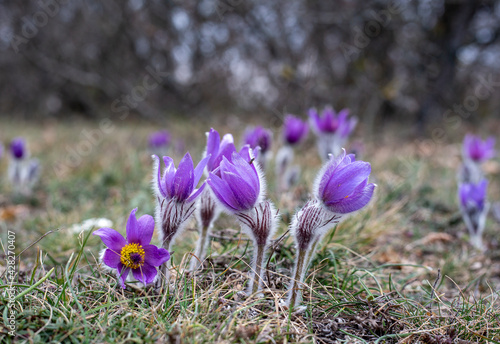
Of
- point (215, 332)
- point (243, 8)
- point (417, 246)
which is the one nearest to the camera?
point (215, 332)

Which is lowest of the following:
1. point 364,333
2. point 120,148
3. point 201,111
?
point 201,111

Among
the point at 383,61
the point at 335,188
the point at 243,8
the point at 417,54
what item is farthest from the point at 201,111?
the point at 335,188

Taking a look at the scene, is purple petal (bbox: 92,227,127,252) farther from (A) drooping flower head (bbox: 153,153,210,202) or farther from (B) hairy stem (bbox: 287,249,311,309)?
(B) hairy stem (bbox: 287,249,311,309)

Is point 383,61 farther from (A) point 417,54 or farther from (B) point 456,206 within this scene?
(B) point 456,206

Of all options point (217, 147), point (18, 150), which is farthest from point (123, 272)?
point (18, 150)

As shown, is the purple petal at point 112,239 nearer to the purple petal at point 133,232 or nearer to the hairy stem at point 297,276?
the purple petal at point 133,232
